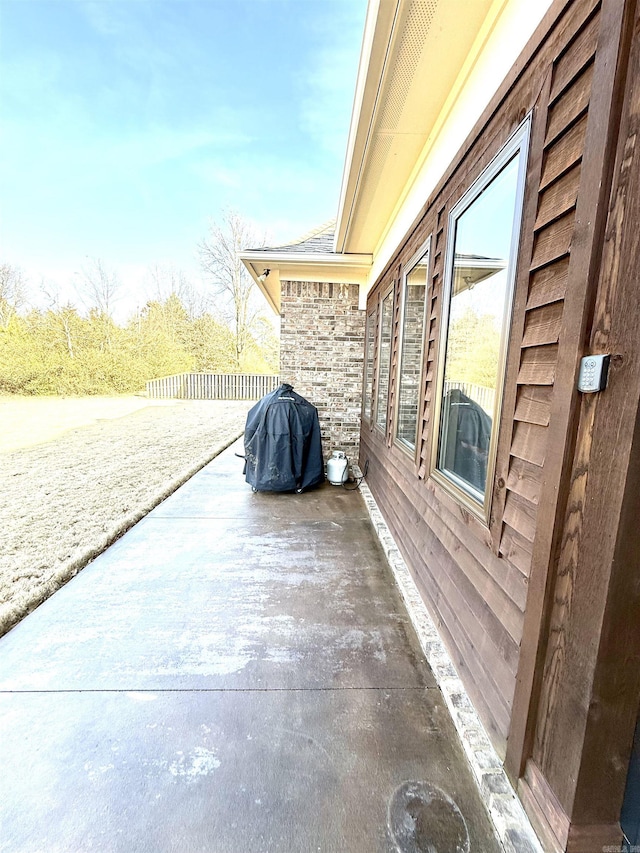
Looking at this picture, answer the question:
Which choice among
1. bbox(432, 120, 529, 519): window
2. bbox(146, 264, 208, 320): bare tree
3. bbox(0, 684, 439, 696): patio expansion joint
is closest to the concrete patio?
bbox(0, 684, 439, 696): patio expansion joint

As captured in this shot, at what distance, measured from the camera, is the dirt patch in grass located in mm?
2537

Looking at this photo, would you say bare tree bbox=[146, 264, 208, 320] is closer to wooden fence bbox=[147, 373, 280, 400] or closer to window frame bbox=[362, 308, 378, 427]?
wooden fence bbox=[147, 373, 280, 400]

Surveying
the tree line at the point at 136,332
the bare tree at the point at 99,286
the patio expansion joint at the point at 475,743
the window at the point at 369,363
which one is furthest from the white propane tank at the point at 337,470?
the bare tree at the point at 99,286

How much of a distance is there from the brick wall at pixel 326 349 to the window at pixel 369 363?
0.25 meters

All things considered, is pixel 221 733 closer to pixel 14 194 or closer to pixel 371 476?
pixel 371 476

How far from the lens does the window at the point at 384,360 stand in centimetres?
361

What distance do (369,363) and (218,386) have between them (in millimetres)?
12653

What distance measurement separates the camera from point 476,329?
72.5 inches

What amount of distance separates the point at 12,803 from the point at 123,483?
3721 millimetres

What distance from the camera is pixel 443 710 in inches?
59.0

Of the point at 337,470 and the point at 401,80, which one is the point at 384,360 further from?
the point at 401,80

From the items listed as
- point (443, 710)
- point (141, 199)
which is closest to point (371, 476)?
A: point (443, 710)

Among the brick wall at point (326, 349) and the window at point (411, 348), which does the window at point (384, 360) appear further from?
the brick wall at point (326, 349)

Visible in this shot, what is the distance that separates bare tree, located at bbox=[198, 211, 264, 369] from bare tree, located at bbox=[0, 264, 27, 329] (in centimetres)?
763
